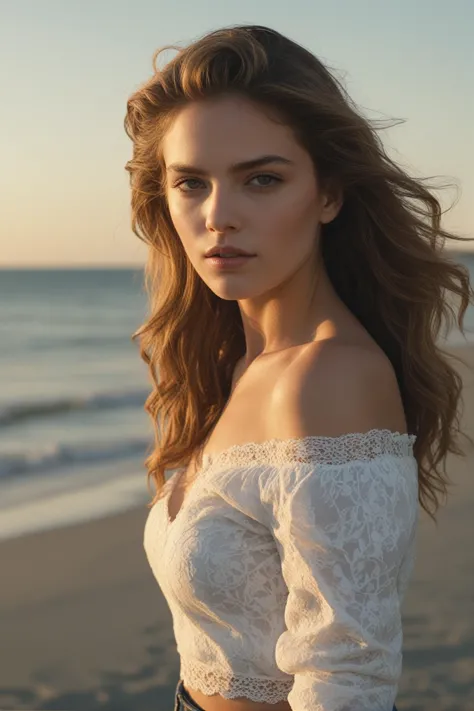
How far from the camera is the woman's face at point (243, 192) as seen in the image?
2326 millimetres

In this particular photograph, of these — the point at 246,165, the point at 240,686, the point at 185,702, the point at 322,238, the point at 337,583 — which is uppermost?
the point at 246,165

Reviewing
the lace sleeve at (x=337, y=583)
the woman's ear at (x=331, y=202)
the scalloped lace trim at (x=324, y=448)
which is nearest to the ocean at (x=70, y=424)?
the woman's ear at (x=331, y=202)

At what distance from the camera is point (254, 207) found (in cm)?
235

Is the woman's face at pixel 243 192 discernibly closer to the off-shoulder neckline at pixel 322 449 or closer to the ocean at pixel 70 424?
the off-shoulder neckline at pixel 322 449

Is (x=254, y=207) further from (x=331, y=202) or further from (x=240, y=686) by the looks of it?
(x=240, y=686)

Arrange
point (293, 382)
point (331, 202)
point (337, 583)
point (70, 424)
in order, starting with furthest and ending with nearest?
point (70, 424), point (331, 202), point (293, 382), point (337, 583)

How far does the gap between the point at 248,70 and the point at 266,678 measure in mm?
1257

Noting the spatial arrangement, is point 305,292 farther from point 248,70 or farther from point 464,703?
point 464,703

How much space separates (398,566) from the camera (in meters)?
2.10

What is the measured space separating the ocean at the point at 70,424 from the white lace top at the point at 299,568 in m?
1.49

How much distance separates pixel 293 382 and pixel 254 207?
16.9 inches

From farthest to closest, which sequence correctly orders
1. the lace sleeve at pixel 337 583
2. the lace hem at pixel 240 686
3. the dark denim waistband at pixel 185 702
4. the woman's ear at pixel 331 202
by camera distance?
the woman's ear at pixel 331 202 → the dark denim waistband at pixel 185 702 → the lace hem at pixel 240 686 → the lace sleeve at pixel 337 583

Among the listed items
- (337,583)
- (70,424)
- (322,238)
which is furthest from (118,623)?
(70,424)

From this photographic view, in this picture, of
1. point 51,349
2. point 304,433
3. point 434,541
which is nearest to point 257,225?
point 304,433
